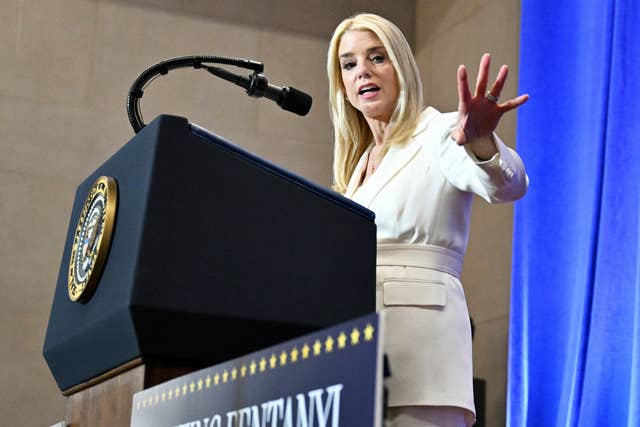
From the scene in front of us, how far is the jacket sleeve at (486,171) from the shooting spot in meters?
1.99

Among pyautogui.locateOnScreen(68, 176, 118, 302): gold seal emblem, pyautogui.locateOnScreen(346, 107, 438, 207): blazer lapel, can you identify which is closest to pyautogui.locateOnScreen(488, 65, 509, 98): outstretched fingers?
pyautogui.locateOnScreen(346, 107, 438, 207): blazer lapel

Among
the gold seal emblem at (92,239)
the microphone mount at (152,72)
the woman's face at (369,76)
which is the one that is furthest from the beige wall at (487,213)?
the gold seal emblem at (92,239)

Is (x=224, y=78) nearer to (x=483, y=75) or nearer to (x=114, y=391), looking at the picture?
(x=483, y=75)

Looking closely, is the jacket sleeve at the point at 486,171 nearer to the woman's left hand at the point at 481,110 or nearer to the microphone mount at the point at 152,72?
the woman's left hand at the point at 481,110

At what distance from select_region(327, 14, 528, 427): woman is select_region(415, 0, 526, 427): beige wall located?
218 cm

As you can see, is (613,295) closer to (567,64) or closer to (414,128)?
(567,64)

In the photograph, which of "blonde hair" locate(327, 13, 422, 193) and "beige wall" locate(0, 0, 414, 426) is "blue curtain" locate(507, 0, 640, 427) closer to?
"blonde hair" locate(327, 13, 422, 193)

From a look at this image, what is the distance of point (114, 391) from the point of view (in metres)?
1.78

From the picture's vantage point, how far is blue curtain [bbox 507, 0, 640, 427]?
367cm

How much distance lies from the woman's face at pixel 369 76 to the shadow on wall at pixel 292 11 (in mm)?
3125

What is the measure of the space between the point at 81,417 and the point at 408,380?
2.05 ft

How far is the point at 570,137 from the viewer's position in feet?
13.3

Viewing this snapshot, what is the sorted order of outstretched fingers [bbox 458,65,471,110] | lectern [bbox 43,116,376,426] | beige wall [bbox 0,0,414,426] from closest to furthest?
lectern [bbox 43,116,376,426], outstretched fingers [bbox 458,65,471,110], beige wall [bbox 0,0,414,426]

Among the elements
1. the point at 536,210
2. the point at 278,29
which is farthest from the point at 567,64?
the point at 278,29
